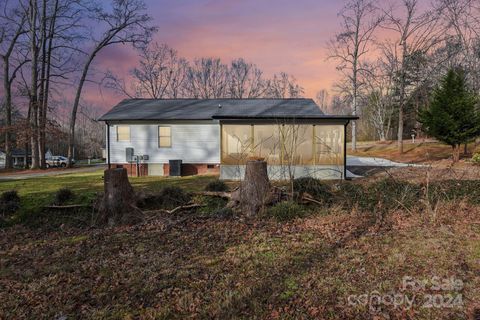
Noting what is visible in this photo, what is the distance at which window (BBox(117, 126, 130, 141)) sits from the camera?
15.5m

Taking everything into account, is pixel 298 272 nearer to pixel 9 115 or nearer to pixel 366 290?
pixel 366 290

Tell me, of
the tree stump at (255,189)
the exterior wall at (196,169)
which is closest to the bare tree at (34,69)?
the exterior wall at (196,169)

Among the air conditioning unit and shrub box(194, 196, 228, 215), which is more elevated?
the air conditioning unit

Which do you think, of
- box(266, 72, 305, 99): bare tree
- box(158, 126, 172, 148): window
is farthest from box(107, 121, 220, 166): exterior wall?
box(266, 72, 305, 99): bare tree

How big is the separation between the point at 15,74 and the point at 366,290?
1169 inches

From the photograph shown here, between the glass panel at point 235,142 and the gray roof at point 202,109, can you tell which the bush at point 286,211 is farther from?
the gray roof at point 202,109

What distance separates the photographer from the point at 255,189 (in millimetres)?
6164

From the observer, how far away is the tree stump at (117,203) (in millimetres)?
5957

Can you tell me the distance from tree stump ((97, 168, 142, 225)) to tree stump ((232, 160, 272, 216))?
2.28 m

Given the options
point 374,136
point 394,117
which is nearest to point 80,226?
point 394,117

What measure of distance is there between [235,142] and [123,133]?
7.05 m

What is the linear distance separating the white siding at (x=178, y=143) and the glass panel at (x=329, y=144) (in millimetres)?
5583

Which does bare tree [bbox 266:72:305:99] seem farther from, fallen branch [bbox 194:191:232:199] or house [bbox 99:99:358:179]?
fallen branch [bbox 194:191:232:199]

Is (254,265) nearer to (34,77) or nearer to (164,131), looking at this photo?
(164,131)
